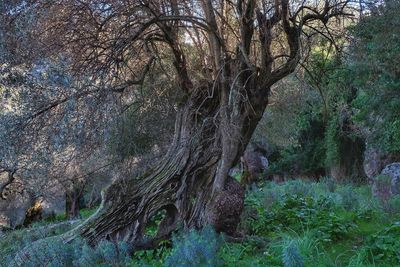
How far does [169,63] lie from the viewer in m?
8.48

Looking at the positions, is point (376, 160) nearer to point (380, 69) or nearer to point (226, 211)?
point (380, 69)

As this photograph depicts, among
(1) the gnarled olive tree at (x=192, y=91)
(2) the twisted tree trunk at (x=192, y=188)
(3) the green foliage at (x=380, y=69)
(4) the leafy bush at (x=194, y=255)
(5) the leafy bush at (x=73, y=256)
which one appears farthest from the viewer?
(3) the green foliage at (x=380, y=69)

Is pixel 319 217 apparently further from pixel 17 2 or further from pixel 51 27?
pixel 17 2

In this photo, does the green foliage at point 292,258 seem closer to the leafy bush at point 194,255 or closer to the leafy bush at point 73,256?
the leafy bush at point 194,255

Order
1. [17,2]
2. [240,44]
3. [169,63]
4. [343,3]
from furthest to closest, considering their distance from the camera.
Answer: [169,63]
[343,3]
[240,44]
[17,2]

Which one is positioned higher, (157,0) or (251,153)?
(157,0)

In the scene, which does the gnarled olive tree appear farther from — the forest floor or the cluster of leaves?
the cluster of leaves

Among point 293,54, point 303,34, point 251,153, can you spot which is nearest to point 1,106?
point 293,54

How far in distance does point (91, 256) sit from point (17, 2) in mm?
3370

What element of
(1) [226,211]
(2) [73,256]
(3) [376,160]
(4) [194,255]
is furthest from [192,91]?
(3) [376,160]

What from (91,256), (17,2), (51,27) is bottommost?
(91,256)

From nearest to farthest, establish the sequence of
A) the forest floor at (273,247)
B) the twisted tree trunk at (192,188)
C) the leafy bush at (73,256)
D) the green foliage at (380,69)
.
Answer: the forest floor at (273,247) → the leafy bush at (73,256) → the twisted tree trunk at (192,188) → the green foliage at (380,69)

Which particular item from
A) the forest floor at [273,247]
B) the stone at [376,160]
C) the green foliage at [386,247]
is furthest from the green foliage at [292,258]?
the stone at [376,160]

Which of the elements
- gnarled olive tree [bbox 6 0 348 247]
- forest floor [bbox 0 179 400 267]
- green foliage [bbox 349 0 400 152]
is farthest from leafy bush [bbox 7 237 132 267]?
green foliage [bbox 349 0 400 152]
